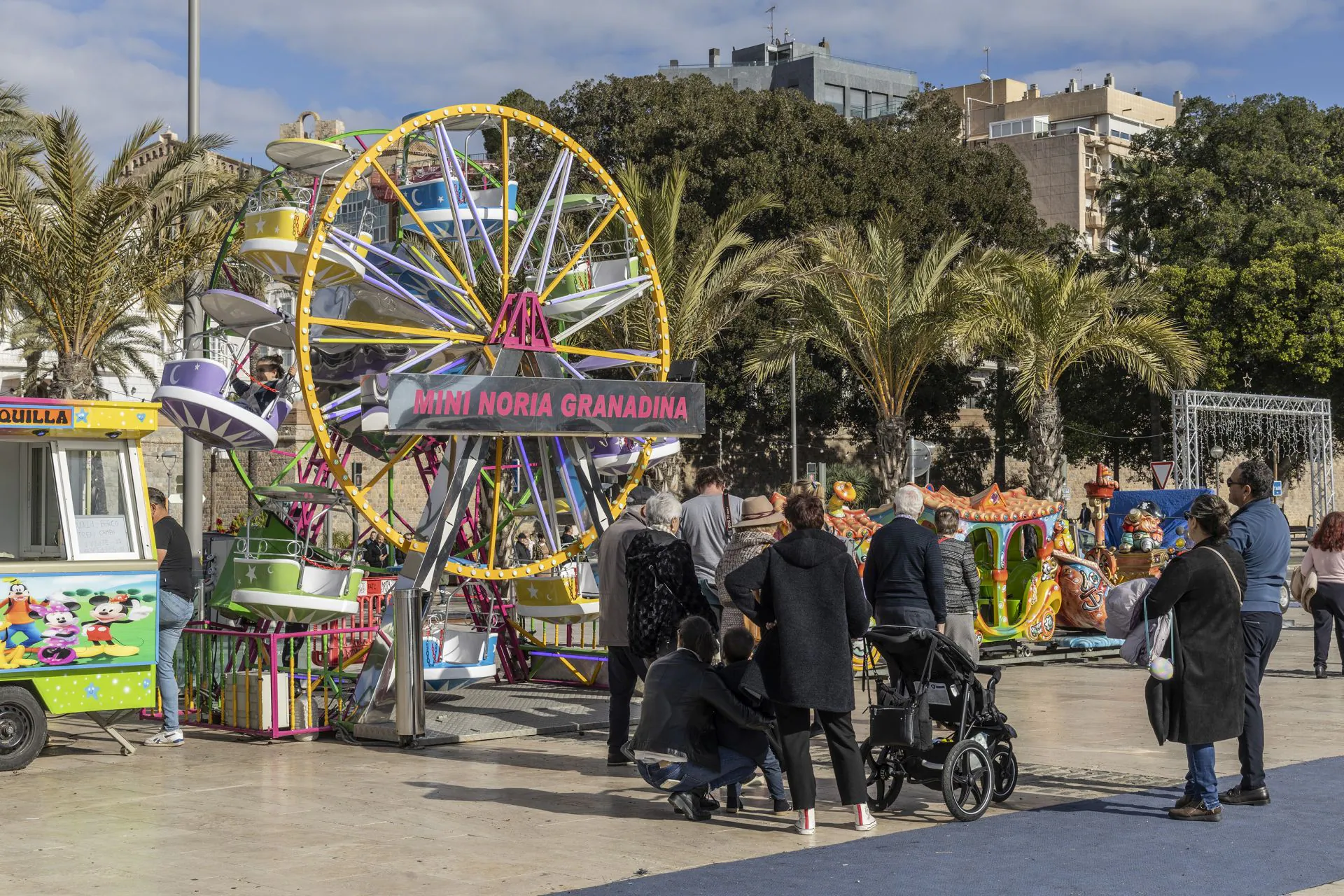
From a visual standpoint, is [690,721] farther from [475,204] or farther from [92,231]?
[92,231]

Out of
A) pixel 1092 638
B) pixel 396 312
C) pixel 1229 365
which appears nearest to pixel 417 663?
pixel 396 312

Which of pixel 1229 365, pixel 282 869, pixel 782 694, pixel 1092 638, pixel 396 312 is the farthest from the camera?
pixel 1229 365

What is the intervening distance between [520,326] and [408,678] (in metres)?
2.92

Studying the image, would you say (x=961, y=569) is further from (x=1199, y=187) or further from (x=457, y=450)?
(x=1199, y=187)

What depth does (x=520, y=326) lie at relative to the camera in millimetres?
11727

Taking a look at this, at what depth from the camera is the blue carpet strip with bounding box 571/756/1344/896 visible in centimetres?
637

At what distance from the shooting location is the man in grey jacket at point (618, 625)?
9.76m

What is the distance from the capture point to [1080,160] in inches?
2854

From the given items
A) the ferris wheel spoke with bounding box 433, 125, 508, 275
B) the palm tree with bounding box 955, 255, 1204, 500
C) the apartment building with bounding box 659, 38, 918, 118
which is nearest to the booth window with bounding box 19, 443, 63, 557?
the ferris wheel spoke with bounding box 433, 125, 508, 275

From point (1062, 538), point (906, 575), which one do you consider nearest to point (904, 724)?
point (906, 575)

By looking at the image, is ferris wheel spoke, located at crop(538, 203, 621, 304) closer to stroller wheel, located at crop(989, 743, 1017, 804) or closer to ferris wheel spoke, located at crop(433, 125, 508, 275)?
ferris wheel spoke, located at crop(433, 125, 508, 275)

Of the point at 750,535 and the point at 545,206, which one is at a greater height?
the point at 545,206

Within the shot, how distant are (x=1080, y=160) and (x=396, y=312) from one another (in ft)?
215

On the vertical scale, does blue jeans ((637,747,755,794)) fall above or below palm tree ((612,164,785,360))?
below
